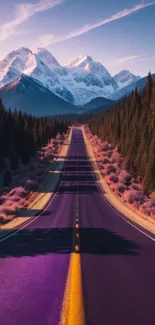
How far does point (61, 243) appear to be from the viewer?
15.7 metres

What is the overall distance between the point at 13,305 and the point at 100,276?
10.8 ft

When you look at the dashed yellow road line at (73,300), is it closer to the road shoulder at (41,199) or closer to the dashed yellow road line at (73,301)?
the dashed yellow road line at (73,301)

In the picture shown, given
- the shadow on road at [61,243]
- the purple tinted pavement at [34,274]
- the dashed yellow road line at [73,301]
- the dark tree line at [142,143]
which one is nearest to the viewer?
the dashed yellow road line at [73,301]

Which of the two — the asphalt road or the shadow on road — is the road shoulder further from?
the shadow on road

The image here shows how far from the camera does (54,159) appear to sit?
294ft

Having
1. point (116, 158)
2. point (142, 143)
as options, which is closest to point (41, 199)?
point (142, 143)

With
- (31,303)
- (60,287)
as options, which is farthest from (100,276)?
(31,303)

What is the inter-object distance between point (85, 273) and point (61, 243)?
18.1ft

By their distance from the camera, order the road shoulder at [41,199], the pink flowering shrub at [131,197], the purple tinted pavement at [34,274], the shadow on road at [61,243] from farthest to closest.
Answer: the pink flowering shrub at [131,197] < the road shoulder at [41,199] < the shadow on road at [61,243] < the purple tinted pavement at [34,274]

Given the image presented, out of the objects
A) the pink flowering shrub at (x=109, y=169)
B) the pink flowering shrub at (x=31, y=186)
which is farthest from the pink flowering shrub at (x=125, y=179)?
the pink flowering shrub at (x=31, y=186)

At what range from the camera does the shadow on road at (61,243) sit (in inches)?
537

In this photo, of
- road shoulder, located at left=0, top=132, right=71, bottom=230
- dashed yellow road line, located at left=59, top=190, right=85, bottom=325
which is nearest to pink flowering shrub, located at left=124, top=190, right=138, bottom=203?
road shoulder, located at left=0, top=132, right=71, bottom=230

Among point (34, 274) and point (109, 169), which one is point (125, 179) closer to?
point (109, 169)

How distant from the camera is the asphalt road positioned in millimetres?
6949
